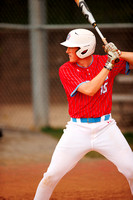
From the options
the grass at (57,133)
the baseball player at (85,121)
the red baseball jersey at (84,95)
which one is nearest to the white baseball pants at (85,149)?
the baseball player at (85,121)

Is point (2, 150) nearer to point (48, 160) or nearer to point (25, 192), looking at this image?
point (48, 160)

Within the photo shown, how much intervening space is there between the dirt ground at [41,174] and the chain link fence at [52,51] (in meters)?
1.17

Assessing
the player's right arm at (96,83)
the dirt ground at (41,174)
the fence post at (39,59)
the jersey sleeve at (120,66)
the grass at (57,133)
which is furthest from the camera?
the fence post at (39,59)

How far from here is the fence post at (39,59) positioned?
6.97 m

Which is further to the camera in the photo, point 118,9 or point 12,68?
point 12,68

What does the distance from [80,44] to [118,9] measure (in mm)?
4448

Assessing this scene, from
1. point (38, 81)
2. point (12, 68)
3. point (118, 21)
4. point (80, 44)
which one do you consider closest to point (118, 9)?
point (118, 21)

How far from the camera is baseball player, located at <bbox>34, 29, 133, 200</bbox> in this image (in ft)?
10.8

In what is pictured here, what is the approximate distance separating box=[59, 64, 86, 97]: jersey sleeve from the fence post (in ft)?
12.2

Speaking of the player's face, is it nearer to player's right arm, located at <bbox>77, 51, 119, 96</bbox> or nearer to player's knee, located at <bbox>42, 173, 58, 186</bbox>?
player's right arm, located at <bbox>77, 51, 119, 96</bbox>

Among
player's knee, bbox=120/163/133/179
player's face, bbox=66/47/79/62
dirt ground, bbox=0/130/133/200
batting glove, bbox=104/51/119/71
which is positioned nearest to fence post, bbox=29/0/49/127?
dirt ground, bbox=0/130/133/200

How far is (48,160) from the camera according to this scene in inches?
223

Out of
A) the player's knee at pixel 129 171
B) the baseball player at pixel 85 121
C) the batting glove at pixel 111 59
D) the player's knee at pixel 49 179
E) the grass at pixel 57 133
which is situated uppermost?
the batting glove at pixel 111 59

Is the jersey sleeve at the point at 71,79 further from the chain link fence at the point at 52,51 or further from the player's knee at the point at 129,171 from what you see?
the chain link fence at the point at 52,51
